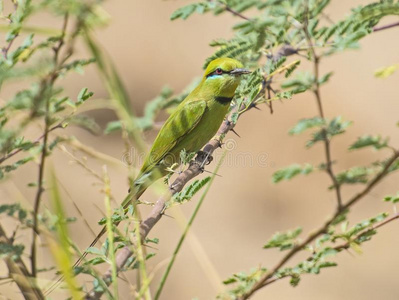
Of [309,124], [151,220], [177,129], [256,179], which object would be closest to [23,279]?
[151,220]

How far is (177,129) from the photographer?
3512 millimetres

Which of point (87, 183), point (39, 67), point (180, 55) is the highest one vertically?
point (180, 55)

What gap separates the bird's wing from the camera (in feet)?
11.4

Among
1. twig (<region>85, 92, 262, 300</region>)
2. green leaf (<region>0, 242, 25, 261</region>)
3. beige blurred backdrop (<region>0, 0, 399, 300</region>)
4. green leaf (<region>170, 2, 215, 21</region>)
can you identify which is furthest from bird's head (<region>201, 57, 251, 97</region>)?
green leaf (<region>0, 242, 25, 261</region>)

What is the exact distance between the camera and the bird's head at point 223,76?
133 inches

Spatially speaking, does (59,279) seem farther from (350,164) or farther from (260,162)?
(260,162)

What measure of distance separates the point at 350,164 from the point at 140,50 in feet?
8.95

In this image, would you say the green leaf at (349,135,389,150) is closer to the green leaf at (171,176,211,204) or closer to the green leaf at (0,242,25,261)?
the green leaf at (171,176,211,204)

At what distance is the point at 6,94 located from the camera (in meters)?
6.57

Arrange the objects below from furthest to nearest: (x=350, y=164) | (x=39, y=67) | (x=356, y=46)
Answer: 1. (x=350, y=164)
2. (x=356, y=46)
3. (x=39, y=67)

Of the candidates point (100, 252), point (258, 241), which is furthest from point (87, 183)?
point (100, 252)

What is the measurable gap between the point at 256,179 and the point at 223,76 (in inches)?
116

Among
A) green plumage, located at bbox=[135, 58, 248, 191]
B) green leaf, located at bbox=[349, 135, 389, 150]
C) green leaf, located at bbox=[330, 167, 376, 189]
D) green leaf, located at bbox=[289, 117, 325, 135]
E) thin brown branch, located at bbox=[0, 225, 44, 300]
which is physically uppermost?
green plumage, located at bbox=[135, 58, 248, 191]

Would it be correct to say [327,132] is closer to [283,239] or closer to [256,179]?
[283,239]
